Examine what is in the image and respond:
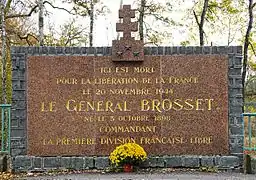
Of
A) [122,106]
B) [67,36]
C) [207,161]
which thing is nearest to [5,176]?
[122,106]

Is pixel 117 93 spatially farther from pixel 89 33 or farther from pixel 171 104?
pixel 89 33

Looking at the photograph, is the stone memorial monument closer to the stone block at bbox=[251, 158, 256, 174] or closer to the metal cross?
the metal cross

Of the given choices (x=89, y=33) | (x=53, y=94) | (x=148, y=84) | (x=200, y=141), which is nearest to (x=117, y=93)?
(x=148, y=84)

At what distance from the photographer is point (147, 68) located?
8875mm

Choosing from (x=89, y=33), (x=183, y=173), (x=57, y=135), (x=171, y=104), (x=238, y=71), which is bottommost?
(x=183, y=173)

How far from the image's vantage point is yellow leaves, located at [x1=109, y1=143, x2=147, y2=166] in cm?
833

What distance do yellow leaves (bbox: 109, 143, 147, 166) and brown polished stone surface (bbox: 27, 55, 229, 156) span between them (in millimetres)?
348

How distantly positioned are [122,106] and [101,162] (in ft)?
3.53

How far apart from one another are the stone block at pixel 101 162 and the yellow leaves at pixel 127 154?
262 mm

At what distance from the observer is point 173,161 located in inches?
346

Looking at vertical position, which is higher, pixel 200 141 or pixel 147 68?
pixel 147 68

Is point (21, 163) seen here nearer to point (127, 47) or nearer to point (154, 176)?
point (154, 176)

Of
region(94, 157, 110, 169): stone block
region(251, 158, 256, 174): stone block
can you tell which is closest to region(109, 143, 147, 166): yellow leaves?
region(94, 157, 110, 169): stone block

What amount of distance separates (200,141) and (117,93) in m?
1.74
